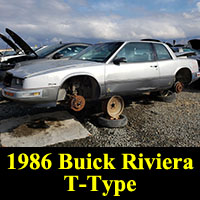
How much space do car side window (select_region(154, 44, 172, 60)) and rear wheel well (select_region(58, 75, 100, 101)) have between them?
71.4 inches

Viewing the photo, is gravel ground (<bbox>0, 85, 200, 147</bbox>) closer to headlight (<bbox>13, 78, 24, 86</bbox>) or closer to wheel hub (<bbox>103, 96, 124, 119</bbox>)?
wheel hub (<bbox>103, 96, 124, 119</bbox>)

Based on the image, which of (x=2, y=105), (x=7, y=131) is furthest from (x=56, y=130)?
(x=2, y=105)

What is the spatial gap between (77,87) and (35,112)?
1566 mm

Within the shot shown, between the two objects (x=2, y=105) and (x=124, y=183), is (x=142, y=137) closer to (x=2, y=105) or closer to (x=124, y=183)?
(x=124, y=183)

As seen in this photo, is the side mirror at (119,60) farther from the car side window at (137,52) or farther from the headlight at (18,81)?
the headlight at (18,81)

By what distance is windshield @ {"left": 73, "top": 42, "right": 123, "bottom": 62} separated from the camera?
12.4 feet

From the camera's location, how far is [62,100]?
339 centimetres

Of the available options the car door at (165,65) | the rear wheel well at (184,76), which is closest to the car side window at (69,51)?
the car door at (165,65)

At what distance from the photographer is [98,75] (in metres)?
3.46

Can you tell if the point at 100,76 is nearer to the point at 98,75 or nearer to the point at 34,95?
the point at 98,75

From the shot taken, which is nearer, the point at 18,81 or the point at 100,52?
the point at 18,81

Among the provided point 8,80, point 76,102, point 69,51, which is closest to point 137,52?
point 76,102

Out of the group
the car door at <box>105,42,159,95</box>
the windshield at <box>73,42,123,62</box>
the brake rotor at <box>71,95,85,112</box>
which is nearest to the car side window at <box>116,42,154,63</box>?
the car door at <box>105,42,159,95</box>

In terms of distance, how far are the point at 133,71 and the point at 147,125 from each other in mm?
1115
